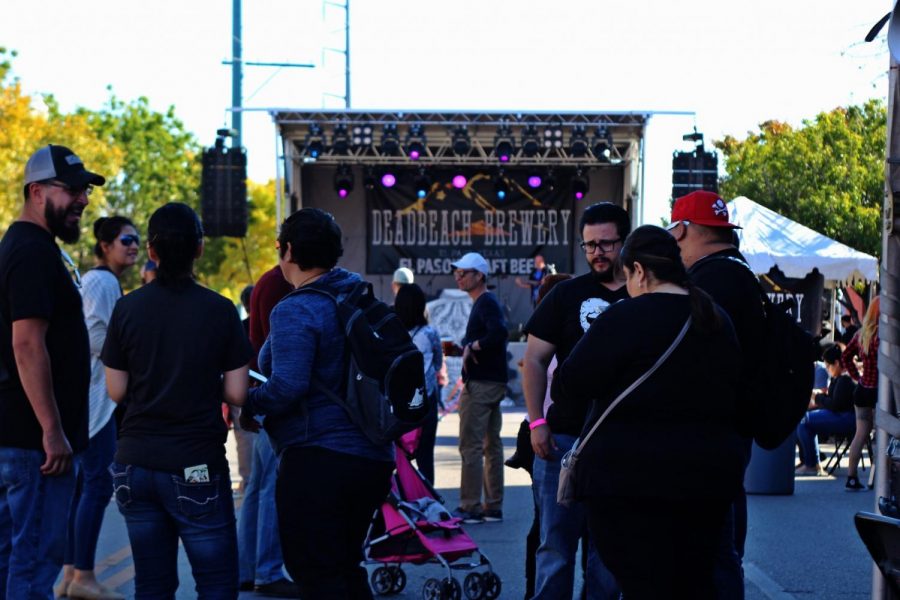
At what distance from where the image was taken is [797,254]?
2102cm

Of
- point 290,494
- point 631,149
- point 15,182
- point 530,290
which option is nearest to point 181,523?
point 290,494

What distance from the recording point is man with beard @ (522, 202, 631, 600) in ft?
20.0

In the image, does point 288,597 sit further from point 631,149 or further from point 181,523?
point 631,149

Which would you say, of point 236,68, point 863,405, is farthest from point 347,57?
point 863,405

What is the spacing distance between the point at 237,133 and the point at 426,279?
4624mm

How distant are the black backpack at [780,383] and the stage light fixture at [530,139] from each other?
59.5 ft

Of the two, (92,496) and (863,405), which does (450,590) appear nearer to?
(92,496)

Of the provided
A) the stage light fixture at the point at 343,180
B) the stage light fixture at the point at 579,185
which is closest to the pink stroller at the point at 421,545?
the stage light fixture at the point at 343,180

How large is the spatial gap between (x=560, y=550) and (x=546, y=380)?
752mm

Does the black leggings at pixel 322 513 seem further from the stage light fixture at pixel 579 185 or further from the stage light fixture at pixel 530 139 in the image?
the stage light fixture at pixel 579 185

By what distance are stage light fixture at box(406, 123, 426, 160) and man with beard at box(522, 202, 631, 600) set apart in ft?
56.9

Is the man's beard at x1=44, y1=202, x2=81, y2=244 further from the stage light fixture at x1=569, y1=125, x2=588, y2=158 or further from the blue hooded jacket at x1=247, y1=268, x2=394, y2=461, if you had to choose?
the stage light fixture at x1=569, y1=125, x2=588, y2=158

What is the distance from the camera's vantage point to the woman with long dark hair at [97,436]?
293 inches

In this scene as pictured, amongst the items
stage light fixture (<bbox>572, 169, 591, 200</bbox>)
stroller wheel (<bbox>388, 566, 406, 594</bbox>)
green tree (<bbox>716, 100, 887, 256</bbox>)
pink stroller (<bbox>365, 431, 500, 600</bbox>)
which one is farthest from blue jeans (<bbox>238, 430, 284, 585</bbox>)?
green tree (<bbox>716, 100, 887, 256</bbox>)
